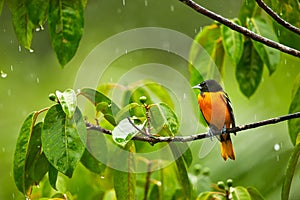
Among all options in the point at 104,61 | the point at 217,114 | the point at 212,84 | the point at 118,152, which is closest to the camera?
the point at 118,152

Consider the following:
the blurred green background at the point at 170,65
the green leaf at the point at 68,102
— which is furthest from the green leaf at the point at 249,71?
the blurred green background at the point at 170,65

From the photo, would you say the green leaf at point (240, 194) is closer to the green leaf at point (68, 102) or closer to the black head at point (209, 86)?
the black head at point (209, 86)

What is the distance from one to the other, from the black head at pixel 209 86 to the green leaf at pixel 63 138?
0.78 meters

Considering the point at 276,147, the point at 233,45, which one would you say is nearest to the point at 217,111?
the point at 233,45

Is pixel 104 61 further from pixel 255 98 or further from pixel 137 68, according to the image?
pixel 255 98

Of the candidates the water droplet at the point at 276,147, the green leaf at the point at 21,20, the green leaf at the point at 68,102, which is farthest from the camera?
the water droplet at the point at 276,147

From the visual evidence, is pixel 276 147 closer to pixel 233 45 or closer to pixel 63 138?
pixel 233 45

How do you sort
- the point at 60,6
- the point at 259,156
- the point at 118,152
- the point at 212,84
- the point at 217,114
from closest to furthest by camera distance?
1. the point at 60,6
2. the point at 118,152
3. the point at 217,114
4. the point at 212,84
5. the point at 259,156

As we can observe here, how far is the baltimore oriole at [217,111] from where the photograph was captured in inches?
92.7

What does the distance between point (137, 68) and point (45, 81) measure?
0.75m

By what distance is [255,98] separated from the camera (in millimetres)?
4121

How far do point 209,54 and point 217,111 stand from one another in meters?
0.28

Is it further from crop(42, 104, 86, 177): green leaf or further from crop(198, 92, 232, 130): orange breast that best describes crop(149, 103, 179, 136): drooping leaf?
crop(198, 92, 232, 130): orange breast

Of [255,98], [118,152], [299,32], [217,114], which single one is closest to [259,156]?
[255,98]
